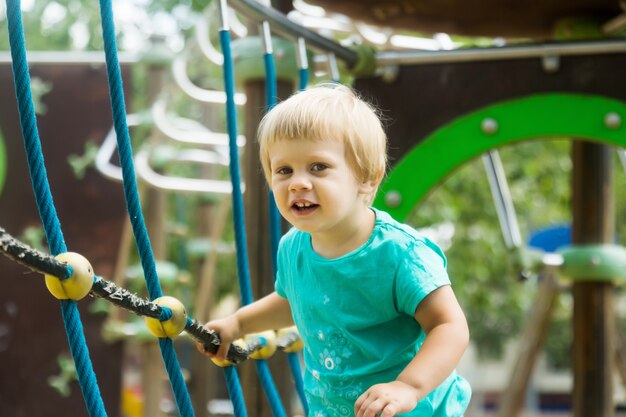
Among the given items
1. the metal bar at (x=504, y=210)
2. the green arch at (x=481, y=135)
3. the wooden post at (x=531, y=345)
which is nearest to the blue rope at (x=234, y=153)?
the green arch at (x=481, y=135)

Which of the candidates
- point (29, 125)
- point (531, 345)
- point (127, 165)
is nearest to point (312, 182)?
point (127, 165)

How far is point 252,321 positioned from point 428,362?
47cm

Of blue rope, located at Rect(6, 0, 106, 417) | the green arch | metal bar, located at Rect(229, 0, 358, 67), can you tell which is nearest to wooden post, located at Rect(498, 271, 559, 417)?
the green arch

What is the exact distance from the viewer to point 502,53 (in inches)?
101

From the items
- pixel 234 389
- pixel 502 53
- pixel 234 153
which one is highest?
pixel 502 53

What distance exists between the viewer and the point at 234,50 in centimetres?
261

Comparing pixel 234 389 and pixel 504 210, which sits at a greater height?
pixel 504 210

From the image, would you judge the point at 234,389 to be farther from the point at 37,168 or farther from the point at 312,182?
the point at 37,168

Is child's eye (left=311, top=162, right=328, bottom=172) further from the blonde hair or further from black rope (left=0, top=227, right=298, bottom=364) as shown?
black rope (left=0, top=227, right=298, bottom=364)

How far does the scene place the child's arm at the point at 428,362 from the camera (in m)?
1.22

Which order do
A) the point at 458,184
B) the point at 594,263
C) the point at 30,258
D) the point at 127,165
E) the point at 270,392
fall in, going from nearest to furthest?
the point at 30,258 → the point at 127,165 → the point at 270,392 → the point at 594,263 → the point at 458,184

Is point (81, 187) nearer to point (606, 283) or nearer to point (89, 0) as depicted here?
point (606, 283)

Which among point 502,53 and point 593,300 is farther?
point 593,300

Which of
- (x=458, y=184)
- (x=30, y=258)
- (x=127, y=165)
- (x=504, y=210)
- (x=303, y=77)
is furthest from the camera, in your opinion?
(x=458, y=184)
